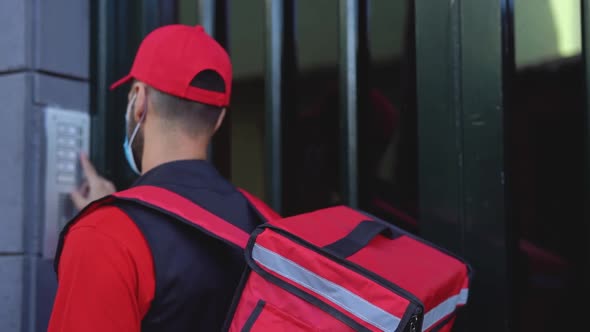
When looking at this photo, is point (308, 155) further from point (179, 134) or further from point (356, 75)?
point (179, 134)

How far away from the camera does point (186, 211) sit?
143 centimetres

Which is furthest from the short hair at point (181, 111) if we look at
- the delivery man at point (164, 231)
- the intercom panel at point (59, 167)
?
the intercom panel at point (59, 167)

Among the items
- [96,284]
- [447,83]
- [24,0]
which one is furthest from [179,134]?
[24,0]

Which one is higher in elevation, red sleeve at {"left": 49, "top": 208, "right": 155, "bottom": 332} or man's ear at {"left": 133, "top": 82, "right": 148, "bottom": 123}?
man's ear at {"left": 133, "top": 82, "right": 148, "bottom": 123}

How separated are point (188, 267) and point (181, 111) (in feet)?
1.67

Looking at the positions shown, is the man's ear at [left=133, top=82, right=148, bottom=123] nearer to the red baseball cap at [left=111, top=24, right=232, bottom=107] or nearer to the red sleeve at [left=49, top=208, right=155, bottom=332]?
the red baseball cap at [left=111, top=24, right=232, bottom=107]

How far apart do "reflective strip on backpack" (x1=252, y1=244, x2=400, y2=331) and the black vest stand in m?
0.27

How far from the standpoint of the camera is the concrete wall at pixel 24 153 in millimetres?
2256

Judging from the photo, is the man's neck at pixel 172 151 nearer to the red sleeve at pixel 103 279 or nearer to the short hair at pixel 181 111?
the short hair at pixel 181 111

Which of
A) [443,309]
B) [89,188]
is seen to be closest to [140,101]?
[89,188]

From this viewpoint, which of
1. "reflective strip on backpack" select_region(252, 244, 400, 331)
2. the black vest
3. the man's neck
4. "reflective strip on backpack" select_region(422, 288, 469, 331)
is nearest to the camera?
"reflective strip on backpack" select_region(252, 244, 400, 331)

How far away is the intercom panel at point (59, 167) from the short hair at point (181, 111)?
0.75 meters

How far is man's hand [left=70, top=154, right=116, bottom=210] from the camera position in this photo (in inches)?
92.0

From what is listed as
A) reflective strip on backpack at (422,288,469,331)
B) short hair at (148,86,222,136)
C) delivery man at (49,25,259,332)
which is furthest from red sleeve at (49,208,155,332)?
reflective strip on backpack at (422,288,469,331)
